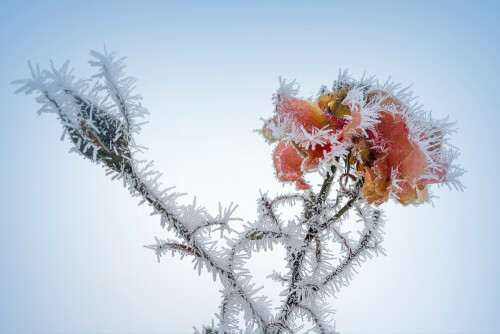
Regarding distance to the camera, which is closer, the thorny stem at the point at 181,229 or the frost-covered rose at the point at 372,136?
the thorny stem at the point at 181,229

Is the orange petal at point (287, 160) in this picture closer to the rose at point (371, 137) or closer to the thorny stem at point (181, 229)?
the rose at point (371, 137)

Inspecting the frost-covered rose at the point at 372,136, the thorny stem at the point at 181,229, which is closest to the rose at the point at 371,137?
the frost-covered rose at the point at 372,136

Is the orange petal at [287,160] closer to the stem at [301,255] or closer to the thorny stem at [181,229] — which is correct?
the stem at [301,255]

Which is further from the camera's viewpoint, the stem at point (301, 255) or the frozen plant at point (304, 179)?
the stem at point (301, 255)

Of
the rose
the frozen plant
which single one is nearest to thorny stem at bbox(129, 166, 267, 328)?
the frozen plant

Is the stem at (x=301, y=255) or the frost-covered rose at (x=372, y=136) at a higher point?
the frost-covered rose at (x=372, y=136)

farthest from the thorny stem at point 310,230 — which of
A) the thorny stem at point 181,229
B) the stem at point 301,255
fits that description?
the thorny stem at point 181,229

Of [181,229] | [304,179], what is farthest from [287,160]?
[181,229]
